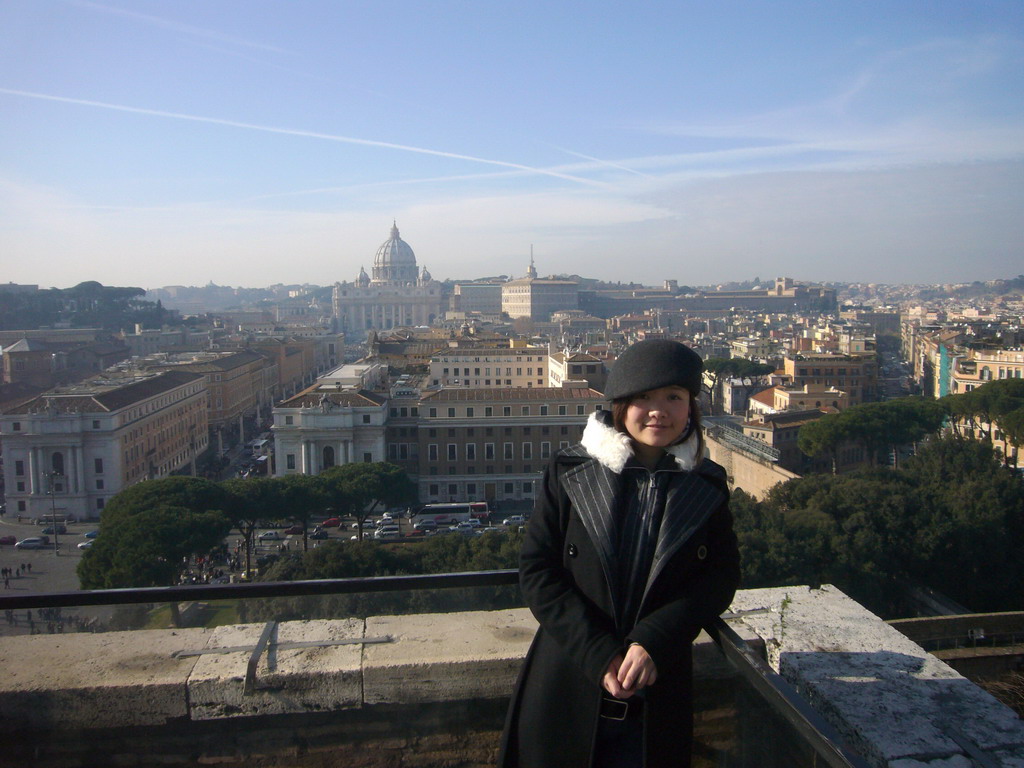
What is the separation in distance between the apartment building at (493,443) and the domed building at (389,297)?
40.7 metres

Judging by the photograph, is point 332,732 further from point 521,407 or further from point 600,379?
point 600,379

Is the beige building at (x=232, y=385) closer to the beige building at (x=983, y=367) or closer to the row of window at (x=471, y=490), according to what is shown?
the row of window at (x=471, y=490)

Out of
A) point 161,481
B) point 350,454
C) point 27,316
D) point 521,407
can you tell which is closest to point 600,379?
point 521,407

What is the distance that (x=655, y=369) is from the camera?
0.89 meters

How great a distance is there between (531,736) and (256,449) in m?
16.0

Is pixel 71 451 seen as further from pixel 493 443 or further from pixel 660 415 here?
pixel 660 415

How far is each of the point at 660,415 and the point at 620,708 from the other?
0.29 meters

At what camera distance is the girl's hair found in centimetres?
92

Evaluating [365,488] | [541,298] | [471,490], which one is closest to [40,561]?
[365,488]

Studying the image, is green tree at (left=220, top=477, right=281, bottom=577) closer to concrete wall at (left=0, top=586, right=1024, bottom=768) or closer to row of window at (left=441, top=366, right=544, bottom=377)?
concrete wall at (left=0, top=586, right=1024, bottom=768)

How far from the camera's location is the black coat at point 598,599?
86 centimetres

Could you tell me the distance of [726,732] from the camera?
937 mm

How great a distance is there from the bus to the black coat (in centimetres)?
975

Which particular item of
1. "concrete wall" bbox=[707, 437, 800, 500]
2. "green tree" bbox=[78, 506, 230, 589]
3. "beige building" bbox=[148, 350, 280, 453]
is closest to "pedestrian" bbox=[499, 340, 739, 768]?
"green tree" bbox=[78, 506, 230, 589]
